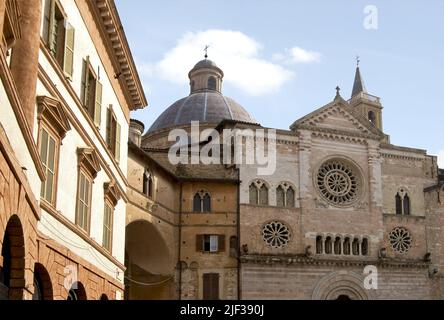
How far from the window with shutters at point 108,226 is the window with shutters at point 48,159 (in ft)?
18.5

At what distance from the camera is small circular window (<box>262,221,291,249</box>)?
36312mm

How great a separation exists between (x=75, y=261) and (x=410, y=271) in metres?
28.2

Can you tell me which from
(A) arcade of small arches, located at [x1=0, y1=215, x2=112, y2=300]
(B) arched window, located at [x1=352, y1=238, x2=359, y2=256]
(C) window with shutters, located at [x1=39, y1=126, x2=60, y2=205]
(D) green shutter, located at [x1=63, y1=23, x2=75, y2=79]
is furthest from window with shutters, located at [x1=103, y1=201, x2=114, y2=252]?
(B) arched window, located at [x1=352, y1=238, x2=359, y2=256]

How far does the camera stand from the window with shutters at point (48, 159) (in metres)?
13.3

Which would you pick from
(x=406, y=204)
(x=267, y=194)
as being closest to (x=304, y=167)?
(x=267, y=194)

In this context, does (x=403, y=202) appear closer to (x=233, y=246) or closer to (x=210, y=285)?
(x=233, y=246)

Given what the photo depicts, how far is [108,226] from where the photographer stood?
2023cm

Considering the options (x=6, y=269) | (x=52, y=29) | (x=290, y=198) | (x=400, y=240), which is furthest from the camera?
(x=400, y=240)

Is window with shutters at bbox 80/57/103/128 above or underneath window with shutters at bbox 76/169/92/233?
above

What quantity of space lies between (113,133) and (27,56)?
1020cm

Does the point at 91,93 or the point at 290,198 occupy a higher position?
the point at 290,198

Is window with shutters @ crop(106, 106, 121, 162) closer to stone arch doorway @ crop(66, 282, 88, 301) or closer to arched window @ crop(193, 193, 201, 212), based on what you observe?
stone arch doorway @ crop(66, 282, 88, 301)

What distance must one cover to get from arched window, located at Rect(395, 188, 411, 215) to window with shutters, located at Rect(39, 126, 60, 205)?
30368mm
